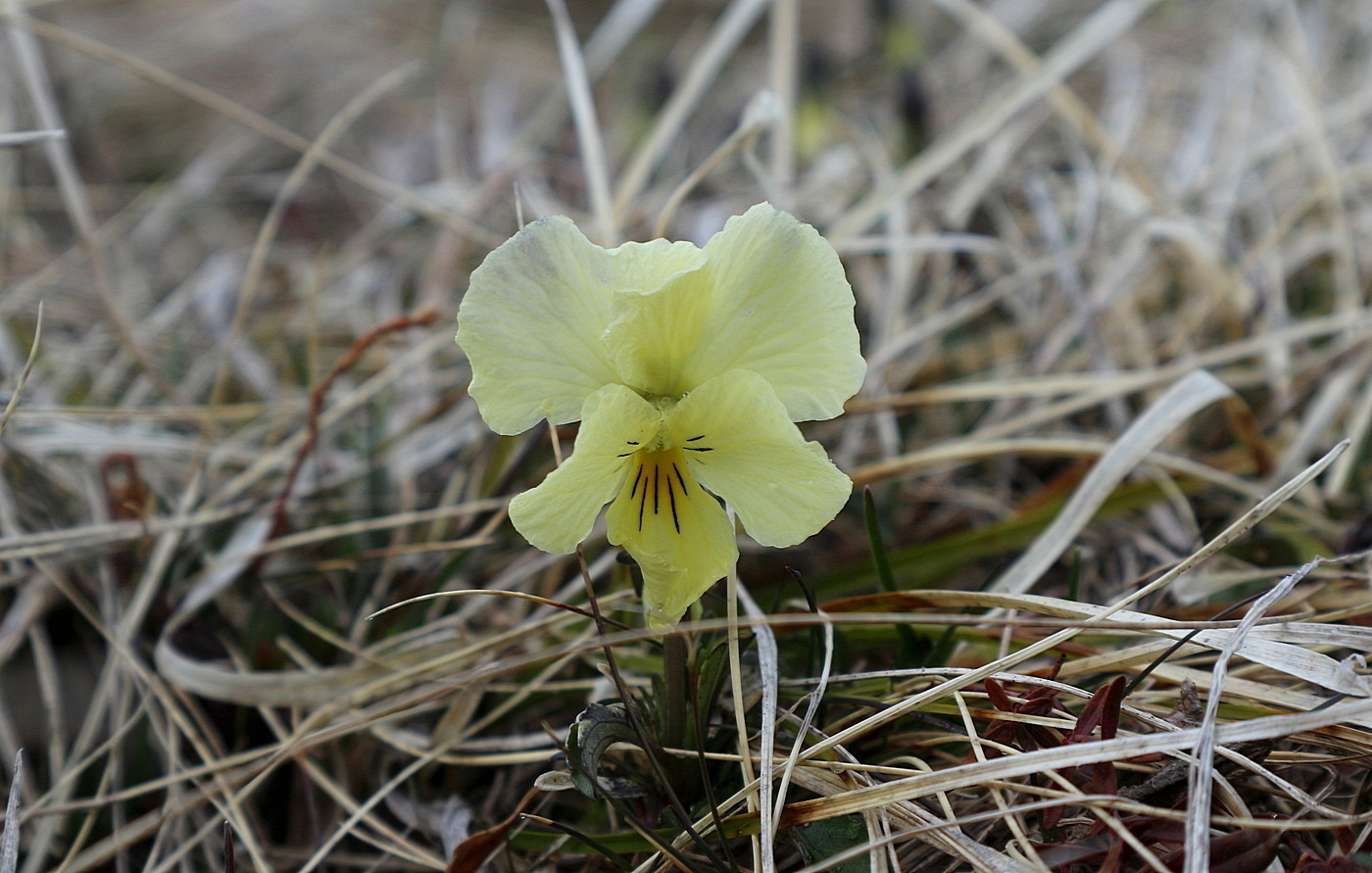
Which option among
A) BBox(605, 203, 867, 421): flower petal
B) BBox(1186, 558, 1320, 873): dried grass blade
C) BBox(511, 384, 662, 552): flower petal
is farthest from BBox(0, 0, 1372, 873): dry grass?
BBox(605, 203, 867, 421): flower petal

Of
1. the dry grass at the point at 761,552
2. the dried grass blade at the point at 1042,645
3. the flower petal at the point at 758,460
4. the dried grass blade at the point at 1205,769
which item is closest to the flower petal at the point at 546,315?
the flower petal at the point at 758,460

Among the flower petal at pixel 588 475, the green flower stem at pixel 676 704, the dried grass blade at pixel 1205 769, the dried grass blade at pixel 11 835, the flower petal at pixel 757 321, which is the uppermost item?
the flower petal at pixel 757 321

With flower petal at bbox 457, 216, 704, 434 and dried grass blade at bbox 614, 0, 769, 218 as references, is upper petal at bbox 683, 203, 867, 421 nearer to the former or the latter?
flower petal at bbox 457, 216, 704, 434

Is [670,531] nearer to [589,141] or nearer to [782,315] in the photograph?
[782,315]

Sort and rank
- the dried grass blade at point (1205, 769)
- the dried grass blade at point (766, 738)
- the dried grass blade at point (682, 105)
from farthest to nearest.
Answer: the dried grass blade at point (682, 105)
the dried grass blade at point (766, 738)
the dried grass blade at point (1205, 769)

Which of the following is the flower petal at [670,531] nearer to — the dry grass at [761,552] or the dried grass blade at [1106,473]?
the dry grass at [761,552]

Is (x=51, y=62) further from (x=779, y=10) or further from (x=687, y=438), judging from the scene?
(x=687, y=438)

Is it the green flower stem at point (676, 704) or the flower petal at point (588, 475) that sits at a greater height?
the flower petal at point (588, 475)
